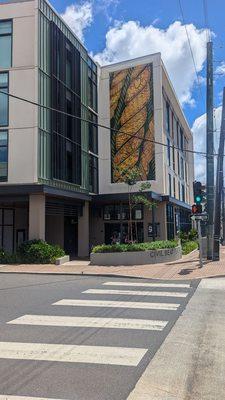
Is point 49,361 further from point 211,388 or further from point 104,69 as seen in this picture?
point 104,69

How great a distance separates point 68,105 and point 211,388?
2588 centimetres

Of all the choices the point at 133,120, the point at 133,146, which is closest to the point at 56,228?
the point at 133,146

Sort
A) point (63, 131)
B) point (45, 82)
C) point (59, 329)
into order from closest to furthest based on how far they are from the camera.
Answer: point (59, 329)
point (45, 82)
point (63, 131)

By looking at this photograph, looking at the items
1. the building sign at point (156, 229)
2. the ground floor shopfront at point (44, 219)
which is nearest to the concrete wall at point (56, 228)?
the ground floor shopfront at point (44, 219)

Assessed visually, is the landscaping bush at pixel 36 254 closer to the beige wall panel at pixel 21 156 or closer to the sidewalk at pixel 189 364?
the beige wall panel at pixel 21 156

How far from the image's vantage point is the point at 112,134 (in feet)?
116

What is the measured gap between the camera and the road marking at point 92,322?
353 inches

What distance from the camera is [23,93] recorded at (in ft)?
83.7

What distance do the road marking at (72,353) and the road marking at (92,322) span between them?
1.55 metres

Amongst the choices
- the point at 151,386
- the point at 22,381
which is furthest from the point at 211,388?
the point at 22,381

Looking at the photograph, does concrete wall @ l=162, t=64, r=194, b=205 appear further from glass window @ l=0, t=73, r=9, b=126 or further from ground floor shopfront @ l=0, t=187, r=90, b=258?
glass window @ l=0, t=73, r=9, b=126

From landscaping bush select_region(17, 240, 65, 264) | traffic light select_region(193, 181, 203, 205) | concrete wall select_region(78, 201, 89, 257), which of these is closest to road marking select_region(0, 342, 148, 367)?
traffic light select_region(193, 181, 203, 205)

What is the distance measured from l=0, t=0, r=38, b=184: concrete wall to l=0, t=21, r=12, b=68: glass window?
364 mm

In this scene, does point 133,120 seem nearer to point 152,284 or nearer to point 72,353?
point 152,284
